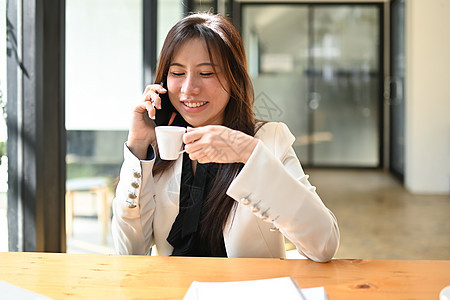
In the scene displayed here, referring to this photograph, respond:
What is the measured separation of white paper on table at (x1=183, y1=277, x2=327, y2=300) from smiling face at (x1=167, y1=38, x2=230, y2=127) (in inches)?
25.4

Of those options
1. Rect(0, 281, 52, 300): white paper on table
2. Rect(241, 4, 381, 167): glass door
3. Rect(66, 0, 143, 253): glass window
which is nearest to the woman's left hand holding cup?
Rect(0, 281, 52, 300): white paper on table

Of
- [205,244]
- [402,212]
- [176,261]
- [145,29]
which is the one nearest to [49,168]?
[205,244]

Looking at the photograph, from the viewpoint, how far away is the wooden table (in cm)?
98

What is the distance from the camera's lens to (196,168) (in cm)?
157

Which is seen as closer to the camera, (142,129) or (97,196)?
(142,129)

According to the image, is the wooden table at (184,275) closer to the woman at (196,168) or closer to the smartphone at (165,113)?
the woman at (196,168)

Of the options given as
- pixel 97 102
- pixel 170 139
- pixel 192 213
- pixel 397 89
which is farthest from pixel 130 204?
pixel 397 89

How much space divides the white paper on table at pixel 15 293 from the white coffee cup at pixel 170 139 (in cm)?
43

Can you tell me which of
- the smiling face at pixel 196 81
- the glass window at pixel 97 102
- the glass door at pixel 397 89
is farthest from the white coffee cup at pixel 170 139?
the glass door at pixel 397 89

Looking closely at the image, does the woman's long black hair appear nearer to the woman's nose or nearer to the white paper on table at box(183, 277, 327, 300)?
the woman's nose

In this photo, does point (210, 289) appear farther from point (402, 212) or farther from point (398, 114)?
point (398, 114)

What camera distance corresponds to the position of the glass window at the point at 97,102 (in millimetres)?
2697

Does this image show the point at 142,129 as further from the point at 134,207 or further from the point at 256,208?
the point at 256,208

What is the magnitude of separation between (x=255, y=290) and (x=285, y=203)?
27 cm
